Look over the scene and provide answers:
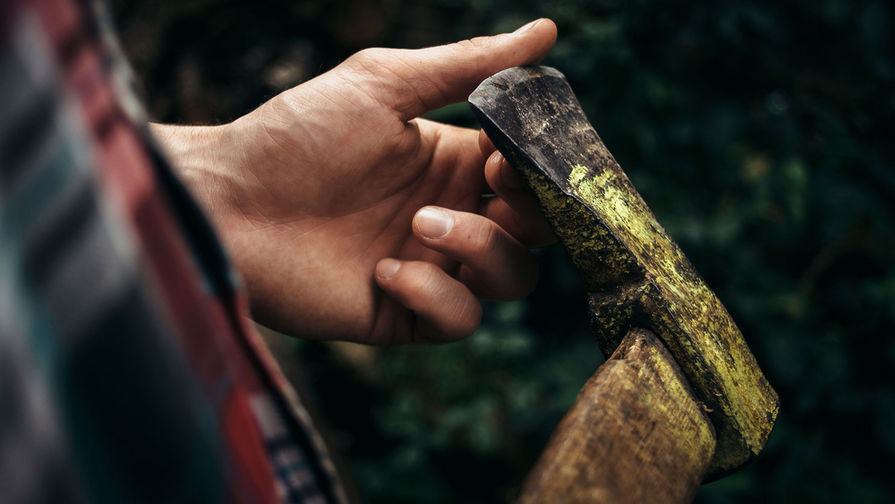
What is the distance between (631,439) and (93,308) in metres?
0.52

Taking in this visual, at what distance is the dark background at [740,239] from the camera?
1.48 metres

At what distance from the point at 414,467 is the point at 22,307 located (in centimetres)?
155

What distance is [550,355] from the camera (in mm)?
1700

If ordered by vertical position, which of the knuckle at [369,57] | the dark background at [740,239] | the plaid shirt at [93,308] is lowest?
the dark background at [740,239]

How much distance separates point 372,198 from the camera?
3.68ft

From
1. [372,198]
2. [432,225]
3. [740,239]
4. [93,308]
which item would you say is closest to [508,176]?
[432,225]

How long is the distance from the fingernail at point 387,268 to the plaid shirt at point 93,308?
700 mm

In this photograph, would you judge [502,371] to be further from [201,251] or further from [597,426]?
[201,251]

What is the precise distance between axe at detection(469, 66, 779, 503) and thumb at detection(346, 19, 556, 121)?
0.30 feet

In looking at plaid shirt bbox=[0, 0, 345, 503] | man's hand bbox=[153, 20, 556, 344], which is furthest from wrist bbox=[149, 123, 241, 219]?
plaid shirt bbox=[0, 0, 345, 503]

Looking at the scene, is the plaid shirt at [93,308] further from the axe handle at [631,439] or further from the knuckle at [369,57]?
the knuckle at [369,57]

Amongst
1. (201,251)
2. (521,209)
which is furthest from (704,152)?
(201,251)

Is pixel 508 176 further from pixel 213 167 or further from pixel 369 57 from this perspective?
pixel 213 167

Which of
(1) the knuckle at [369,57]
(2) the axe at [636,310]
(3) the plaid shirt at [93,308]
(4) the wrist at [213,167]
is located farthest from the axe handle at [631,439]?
(4) the wrist at [213,167]
